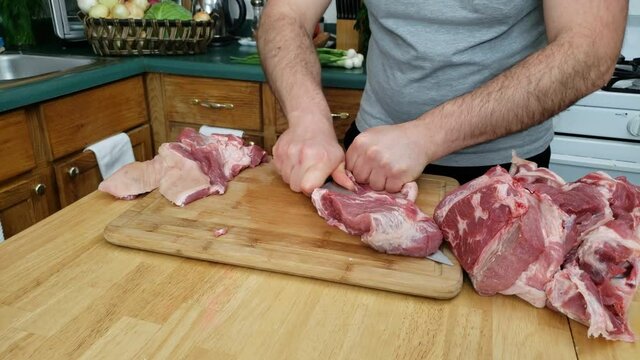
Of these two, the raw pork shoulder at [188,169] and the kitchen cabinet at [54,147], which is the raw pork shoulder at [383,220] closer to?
the raw pork shoulder at [188,169]

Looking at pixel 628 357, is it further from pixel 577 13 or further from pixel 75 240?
pixel 75 240

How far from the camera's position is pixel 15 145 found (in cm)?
152

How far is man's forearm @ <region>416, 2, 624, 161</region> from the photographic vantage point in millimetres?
996

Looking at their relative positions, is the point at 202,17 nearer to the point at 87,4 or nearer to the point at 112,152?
the point at 87,4

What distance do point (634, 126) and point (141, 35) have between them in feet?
5.75

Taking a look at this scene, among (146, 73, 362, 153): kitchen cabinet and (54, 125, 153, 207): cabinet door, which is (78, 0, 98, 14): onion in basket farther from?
(54, 125, 153, 207): cabinet door

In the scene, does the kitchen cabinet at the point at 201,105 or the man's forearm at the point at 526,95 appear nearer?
the man's forearm at the point at 526,95

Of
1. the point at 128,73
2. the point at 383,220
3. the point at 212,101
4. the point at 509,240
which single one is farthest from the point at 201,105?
the point at 509,240

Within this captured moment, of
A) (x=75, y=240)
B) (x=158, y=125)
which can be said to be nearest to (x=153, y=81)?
(x=158, y=125)

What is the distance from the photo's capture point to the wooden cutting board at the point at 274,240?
822 millimetres

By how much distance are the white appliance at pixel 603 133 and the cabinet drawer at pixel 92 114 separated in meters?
1.52

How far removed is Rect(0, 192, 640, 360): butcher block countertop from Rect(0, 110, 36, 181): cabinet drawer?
71 cm

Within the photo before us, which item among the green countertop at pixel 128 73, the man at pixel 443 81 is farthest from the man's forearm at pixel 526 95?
the green countertop at pixel 128 73

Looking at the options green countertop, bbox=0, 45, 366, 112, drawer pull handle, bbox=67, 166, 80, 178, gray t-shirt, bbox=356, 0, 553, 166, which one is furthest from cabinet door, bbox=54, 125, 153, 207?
gray t-shirt, bbox=356, 0, 553, 166
